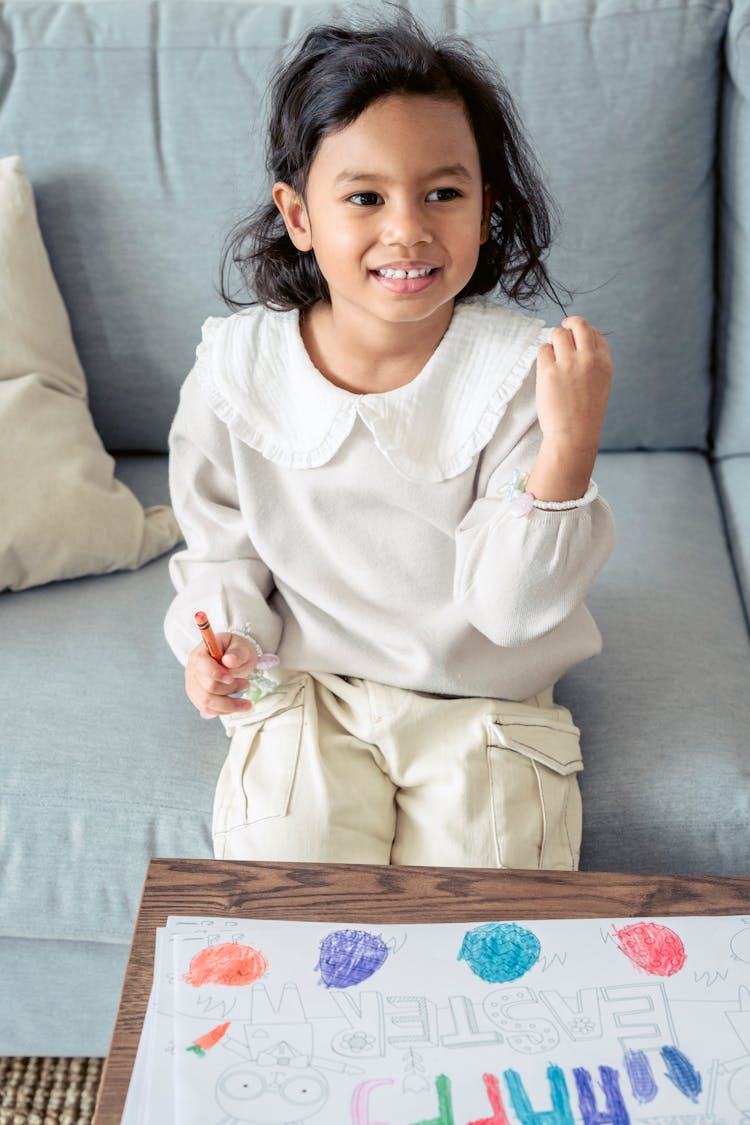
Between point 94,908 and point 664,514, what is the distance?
0.88 meters

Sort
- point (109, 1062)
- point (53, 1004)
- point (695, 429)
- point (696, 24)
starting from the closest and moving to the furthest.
Answer: point (109, 1062), point (53, 1004), point (696, 24), point (695, 429)

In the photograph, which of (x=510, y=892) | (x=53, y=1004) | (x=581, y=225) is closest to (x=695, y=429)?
(x=581, y=225)

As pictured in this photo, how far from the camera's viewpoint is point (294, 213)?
3.61 ft

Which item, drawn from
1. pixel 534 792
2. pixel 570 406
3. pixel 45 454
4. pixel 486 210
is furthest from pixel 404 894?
pixel 45 454

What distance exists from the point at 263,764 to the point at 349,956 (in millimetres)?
349

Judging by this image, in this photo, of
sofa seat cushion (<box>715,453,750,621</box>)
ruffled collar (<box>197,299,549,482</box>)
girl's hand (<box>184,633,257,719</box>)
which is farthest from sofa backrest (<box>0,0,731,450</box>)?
girl's hand (<box>184,633,257,719</box>)

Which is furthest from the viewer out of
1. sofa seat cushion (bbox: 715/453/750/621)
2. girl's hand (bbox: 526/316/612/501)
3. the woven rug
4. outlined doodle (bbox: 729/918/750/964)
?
sofa seat cushion (bbox: 715/453/750/621)

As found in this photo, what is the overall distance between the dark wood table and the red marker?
0.21 meters

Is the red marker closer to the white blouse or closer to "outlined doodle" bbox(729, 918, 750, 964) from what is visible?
the white blouse

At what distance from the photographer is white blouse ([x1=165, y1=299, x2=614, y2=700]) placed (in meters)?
1.09

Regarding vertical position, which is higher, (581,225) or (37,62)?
(37,62)

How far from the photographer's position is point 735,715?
3.90ft

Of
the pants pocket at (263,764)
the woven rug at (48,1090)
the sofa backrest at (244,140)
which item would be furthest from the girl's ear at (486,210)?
the woven rug at (48,1090)

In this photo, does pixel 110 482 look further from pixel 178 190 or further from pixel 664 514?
pixel 664 514
